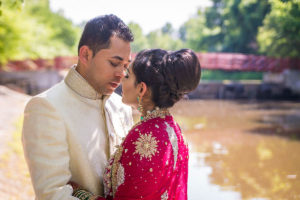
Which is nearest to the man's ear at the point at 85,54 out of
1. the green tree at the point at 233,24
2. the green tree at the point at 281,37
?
the green tree at the point at 281,37

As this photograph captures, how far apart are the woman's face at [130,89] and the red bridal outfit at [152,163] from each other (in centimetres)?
15

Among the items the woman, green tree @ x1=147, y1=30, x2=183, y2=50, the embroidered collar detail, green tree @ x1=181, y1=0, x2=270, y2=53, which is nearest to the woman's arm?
the woman

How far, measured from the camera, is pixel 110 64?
2.00m

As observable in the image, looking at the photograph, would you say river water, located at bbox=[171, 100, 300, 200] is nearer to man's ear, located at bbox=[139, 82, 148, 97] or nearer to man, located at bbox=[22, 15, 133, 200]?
man, located at bbox=[22, 15, 133, 200]

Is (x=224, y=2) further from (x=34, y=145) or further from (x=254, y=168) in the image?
(x=34, y=145)

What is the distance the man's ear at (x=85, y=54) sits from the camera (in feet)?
6.57

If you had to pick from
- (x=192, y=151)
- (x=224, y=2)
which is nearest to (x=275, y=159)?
(x=192, y=151)

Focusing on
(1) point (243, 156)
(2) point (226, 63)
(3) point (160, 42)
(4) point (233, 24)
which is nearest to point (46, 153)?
(1) point (243, 156)

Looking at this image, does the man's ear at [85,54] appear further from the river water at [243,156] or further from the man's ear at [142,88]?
the river water at [243,156]

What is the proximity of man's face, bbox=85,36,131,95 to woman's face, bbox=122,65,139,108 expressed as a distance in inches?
5.5

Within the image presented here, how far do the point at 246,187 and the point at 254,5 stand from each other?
26791mm

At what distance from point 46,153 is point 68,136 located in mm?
181

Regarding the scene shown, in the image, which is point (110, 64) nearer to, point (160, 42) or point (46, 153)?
point (46, 153)

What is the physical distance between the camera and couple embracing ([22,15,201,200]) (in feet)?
5.32
